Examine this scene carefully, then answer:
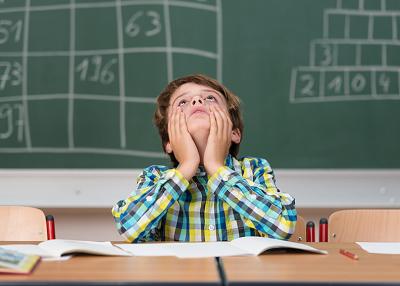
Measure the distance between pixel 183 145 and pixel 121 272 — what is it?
0.82 m

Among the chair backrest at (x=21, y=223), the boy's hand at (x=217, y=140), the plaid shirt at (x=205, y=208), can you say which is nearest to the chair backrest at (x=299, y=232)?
the plaid shirt at (x=205, y=208)

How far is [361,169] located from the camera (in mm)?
2982

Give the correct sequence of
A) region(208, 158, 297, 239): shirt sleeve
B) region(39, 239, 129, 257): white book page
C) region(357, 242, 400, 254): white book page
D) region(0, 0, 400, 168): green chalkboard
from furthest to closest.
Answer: region(0, 0, 400, 168): green chalkboard < region(208, 158, 297, 239): shirt sleeve < region(357, 242, 400, 254): white book page < region(39, 239, 129, 257): white book page

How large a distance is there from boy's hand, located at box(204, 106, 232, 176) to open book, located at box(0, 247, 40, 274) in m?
0.72

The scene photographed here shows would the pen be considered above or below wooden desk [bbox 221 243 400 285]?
below

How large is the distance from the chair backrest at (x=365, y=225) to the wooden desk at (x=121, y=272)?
36.5 inches

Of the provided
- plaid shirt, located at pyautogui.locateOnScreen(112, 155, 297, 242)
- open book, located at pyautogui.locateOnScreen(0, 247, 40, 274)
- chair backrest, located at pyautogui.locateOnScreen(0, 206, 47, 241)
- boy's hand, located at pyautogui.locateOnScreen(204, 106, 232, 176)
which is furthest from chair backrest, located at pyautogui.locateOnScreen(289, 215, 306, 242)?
open book, located at pyautogui.locateOnScreen(0, 247, 40, 274)

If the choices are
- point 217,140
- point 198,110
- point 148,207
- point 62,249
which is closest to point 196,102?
point 198,110

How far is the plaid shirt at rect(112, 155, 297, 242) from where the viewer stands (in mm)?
1879

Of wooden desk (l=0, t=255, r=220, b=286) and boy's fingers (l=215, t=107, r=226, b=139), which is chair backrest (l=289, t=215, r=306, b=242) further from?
wooden desk (l=0, t=255, r=220, b=286)

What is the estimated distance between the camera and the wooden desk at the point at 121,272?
3.81ft

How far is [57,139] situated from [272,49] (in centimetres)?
103

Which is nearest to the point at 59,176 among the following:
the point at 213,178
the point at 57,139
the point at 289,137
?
the point at 57,139

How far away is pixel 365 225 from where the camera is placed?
223 cm
